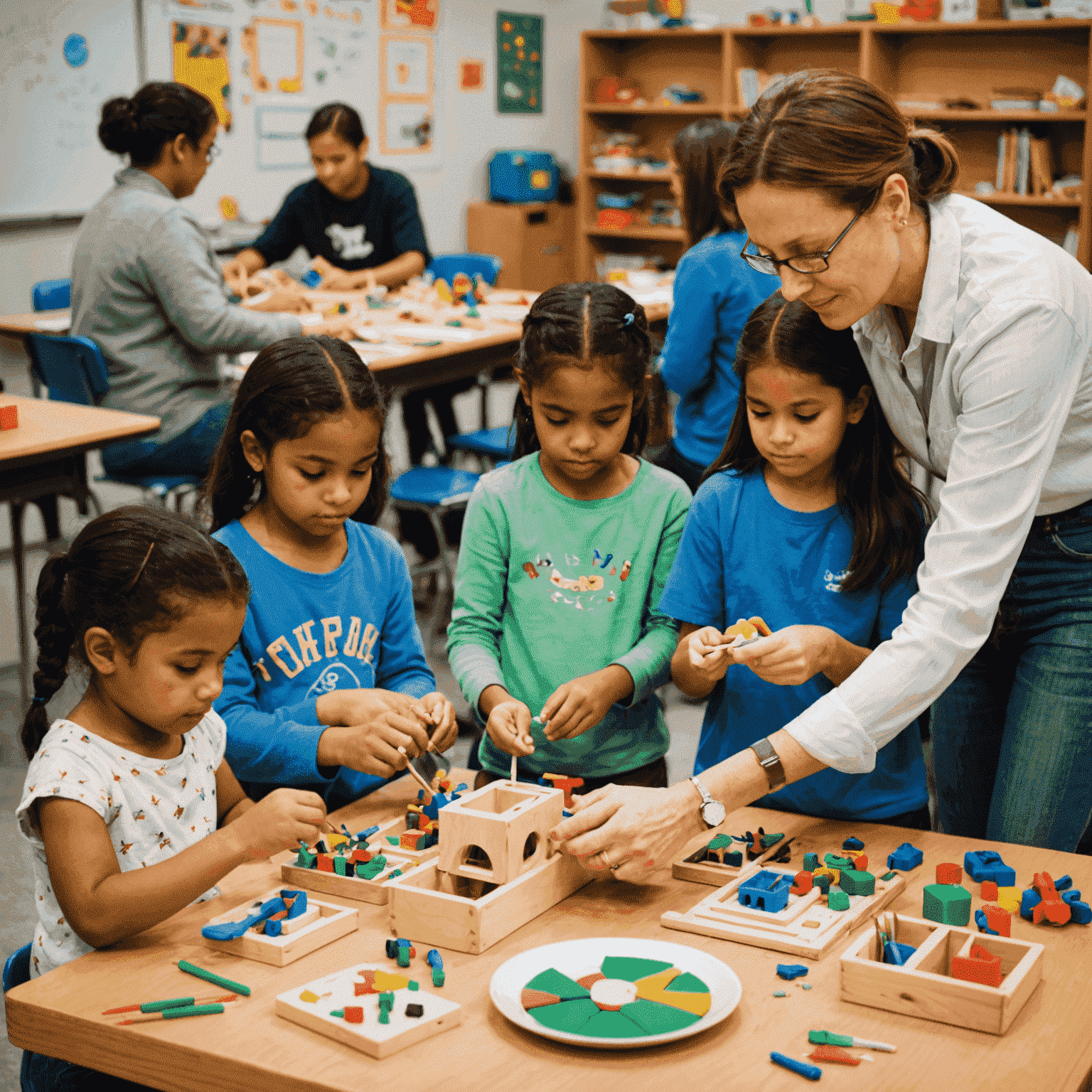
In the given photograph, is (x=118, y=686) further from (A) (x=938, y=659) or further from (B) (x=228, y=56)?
(B) (x=228, y=56)

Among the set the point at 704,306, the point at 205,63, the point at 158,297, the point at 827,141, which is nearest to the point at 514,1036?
the point at 827,141

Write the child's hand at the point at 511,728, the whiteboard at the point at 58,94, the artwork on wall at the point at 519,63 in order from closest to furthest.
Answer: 1. the child's hand at the point at 511,728
2. the whiteboard at the point at 58,94
3. the artwork on wall at the point at 519,63

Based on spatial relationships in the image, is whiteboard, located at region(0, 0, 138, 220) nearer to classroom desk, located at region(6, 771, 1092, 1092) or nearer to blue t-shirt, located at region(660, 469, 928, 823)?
blue t-shirt, located at region(660, 469, 928, 823)

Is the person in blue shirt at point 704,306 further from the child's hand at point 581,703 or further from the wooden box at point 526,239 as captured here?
the wooden box at point 526,239

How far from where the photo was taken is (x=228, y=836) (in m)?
1.30

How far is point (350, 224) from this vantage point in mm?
5547

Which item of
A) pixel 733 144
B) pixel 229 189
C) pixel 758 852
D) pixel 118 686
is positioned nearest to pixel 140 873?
pixel 118 686

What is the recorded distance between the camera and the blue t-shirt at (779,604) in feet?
5.49

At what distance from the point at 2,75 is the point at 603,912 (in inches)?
212

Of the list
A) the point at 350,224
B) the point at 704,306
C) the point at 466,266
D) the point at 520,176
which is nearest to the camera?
the point at 704,306

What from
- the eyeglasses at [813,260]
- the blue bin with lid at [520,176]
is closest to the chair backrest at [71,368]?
the eyeglasses at [813,260]

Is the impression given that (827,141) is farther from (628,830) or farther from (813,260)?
(628,830)

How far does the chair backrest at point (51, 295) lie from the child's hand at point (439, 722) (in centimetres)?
378

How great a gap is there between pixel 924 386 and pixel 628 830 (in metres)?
0.69
